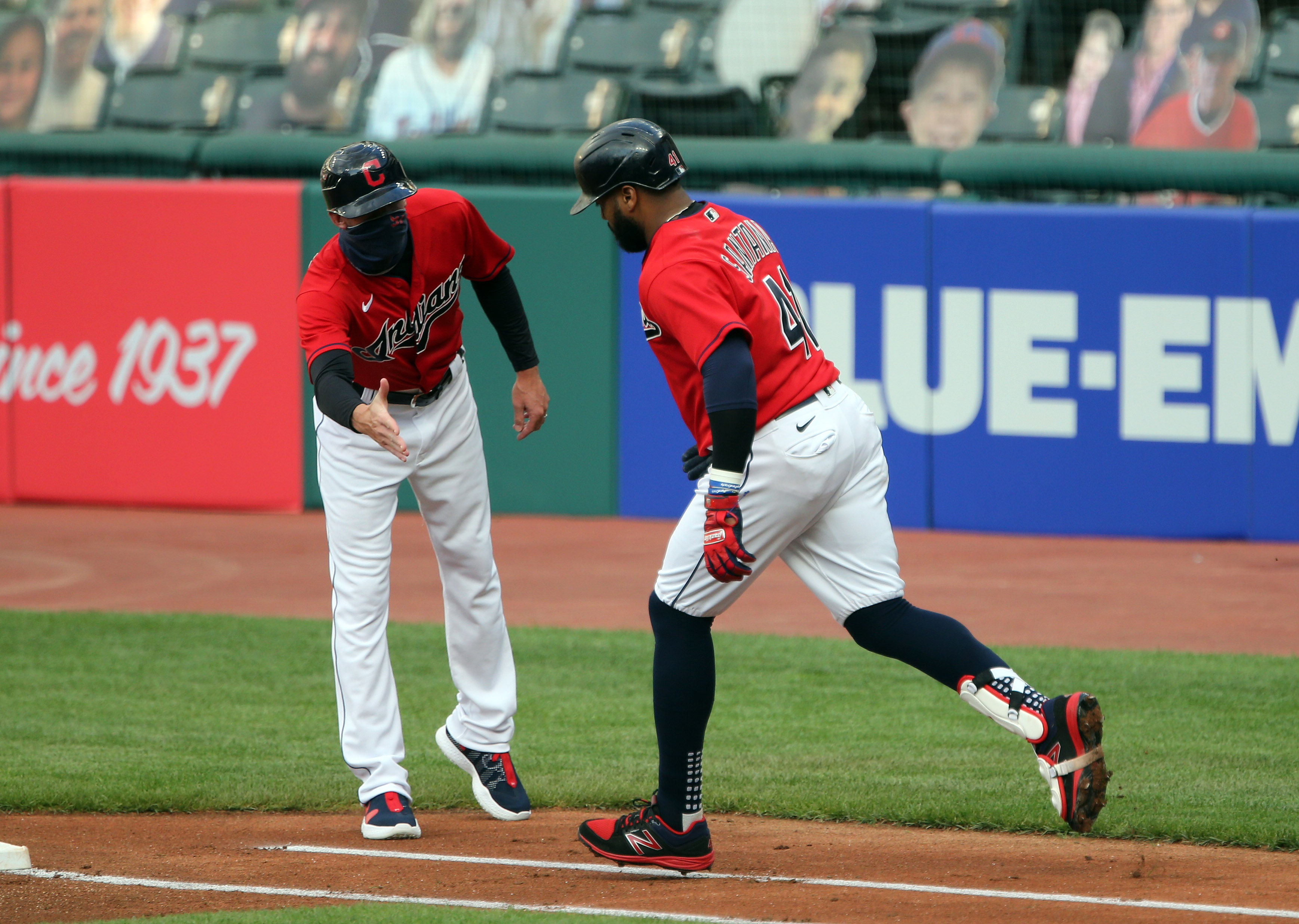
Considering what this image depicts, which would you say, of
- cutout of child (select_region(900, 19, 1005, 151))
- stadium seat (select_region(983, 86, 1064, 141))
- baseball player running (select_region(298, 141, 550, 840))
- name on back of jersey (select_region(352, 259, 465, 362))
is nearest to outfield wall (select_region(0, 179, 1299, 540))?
stadium seat (select_region(983, 86, 1064, 141))

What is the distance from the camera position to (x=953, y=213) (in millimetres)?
9695

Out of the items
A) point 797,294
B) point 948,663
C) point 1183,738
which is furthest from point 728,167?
point 948,663

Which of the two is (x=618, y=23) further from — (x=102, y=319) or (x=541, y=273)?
(x=102, y=319)

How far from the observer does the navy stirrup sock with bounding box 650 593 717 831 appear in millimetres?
4078

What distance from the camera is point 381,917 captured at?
376 cm

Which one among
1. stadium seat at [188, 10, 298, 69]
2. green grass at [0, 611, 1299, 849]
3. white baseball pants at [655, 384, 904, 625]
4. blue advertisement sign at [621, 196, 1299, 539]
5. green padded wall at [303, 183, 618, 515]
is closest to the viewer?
white baseball pants at [655, 384, 904, 625]

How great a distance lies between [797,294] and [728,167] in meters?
0.85

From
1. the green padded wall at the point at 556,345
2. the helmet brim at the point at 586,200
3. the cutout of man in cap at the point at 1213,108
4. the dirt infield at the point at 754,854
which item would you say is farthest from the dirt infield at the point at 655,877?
the cutout of man in cap at the point at 1213,108

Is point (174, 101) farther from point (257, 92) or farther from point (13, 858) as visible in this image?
point (13, 858)

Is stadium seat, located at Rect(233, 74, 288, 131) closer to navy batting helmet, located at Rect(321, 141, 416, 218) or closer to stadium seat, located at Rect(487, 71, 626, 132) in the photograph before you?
stadium seat, located at Rect(487, 71, 626, 132)

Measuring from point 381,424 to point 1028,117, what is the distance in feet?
26.3

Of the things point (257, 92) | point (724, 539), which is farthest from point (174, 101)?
point (724, 539)

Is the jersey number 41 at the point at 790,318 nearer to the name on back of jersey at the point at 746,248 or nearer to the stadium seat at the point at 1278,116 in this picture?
the name on back of jersey at the point at 746,248

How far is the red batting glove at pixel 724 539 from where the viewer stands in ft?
12.4
